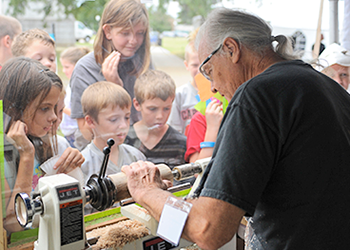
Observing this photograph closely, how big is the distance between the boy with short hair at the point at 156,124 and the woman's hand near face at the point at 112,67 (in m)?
0.16

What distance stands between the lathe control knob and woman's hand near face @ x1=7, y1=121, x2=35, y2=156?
518mm

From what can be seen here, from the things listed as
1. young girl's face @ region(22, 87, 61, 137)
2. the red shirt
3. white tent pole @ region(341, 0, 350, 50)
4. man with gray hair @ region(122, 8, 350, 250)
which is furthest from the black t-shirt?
white tent pole @ region(341, 0, 350, 50)

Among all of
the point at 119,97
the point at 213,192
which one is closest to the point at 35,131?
the point at 119,97

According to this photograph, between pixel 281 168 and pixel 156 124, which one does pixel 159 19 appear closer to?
pixel 156 124

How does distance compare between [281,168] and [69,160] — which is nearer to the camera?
[281,168]

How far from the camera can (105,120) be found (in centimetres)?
210

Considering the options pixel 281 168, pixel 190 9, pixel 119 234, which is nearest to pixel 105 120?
pixel 119 234

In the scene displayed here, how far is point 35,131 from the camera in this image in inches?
69.9

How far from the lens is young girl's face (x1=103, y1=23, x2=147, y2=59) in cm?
205

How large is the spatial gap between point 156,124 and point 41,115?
2.71 feet

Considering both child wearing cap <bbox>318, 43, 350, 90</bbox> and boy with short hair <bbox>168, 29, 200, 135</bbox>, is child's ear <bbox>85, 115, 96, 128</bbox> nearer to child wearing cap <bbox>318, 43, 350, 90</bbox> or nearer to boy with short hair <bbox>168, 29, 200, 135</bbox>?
boy with short hair <bbox>168, 29, 200, 135</bbox>

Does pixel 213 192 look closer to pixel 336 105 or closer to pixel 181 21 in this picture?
pixel 336 105

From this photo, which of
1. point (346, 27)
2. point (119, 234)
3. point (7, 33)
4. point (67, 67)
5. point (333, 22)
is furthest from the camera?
point (333, 22)

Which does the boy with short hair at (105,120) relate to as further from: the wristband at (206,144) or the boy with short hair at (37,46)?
the wristband at (206,144)
